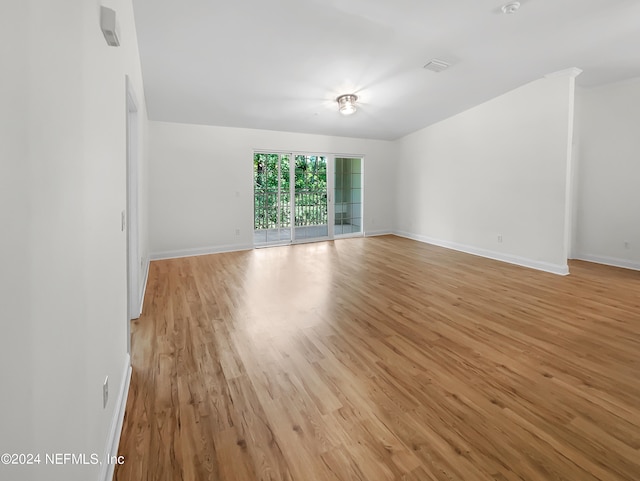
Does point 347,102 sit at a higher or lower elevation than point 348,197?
higher

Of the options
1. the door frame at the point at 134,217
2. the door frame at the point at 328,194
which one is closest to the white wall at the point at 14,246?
the door frame at the point at 134,217

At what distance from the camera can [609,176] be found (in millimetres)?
5164

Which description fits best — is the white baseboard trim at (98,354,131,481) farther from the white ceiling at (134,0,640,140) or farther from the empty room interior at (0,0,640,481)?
the white ceiling at (134,0,640,140)

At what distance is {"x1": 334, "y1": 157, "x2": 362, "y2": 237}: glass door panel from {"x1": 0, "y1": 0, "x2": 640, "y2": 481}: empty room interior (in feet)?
0.30

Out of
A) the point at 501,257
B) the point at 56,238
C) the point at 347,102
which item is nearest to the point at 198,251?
the point at 347,102

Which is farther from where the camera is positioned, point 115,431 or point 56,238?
point 115,431

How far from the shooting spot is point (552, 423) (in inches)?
68.2

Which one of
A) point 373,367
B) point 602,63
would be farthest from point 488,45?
point 373,367

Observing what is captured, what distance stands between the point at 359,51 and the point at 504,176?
340 cm

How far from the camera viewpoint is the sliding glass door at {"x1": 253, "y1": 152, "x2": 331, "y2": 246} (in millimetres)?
6695

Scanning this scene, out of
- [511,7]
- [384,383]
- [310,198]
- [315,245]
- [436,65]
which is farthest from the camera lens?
[310,198]

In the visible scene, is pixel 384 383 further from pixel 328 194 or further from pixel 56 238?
pixel 328 194

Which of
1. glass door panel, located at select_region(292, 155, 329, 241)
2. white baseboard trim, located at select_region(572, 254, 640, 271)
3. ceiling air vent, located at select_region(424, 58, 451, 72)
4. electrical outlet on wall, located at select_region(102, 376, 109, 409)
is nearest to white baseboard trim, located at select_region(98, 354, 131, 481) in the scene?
→ electrical outlet on wall, located at select_region(102, 376, 109, 409)

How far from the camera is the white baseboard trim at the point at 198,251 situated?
5.62 m
